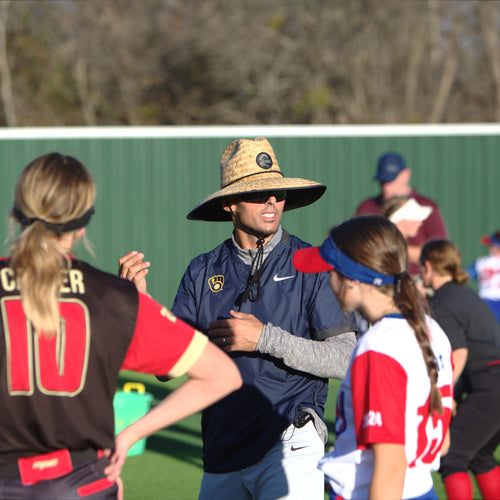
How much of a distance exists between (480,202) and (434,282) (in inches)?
372

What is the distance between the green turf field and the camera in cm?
630

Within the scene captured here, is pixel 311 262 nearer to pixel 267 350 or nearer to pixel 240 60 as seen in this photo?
pixel 267 350

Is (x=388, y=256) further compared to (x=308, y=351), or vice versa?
(x=308, y=351)

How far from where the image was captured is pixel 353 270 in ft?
9.17

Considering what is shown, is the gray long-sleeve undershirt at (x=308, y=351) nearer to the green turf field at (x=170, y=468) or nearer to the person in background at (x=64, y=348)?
the person in background at (x=64, y=348)

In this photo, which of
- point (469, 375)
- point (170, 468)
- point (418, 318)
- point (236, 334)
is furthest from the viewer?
point (170, 468)

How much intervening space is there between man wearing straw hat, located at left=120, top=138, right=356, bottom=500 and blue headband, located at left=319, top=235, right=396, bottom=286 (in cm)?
67

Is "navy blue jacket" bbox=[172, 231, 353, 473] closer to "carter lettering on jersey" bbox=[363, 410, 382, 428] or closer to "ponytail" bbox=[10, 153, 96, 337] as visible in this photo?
"carter lettering on jersey" bbox=[363, 410, 382, 428]

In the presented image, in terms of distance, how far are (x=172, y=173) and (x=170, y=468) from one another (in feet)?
25.5

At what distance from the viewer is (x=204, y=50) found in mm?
27484

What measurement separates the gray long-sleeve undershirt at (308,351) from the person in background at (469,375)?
5.91ft

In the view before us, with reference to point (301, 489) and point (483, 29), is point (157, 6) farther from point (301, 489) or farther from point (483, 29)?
point (301, 489)

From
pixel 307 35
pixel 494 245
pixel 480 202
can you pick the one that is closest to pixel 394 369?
pixel 494 245

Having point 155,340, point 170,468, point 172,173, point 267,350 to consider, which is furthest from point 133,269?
point 172,173
